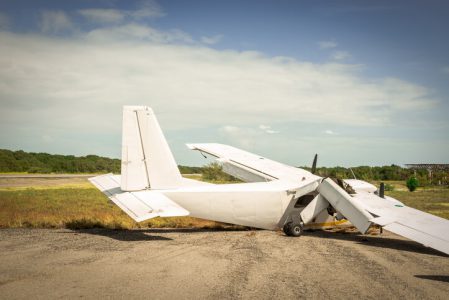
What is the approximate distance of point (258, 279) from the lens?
8.58 meters

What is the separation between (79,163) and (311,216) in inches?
3101

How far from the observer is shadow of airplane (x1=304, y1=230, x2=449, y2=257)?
42.3 ft

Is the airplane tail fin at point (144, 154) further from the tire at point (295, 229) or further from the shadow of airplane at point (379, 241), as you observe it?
the shadow of airplane at point (379, 241)

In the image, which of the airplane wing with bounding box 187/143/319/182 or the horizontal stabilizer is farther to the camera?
the airplane wing with bounding box 187/143/319/182

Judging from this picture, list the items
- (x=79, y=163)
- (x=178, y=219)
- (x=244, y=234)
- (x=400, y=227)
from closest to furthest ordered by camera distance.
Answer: (x=400, y=227), (x=244, y=234), (x=178, y=219), (x=79, y=163)

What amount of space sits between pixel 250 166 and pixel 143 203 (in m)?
7.10

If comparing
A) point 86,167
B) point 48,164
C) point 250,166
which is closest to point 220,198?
point 250,166

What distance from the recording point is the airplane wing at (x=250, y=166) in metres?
17.0

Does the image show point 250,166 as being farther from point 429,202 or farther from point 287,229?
point 429,202

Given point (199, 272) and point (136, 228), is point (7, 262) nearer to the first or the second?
point (199, 272)

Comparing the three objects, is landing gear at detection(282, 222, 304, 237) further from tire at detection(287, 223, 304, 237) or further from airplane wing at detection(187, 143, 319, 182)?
airplane wing at detection(187, 143, 319, 182)

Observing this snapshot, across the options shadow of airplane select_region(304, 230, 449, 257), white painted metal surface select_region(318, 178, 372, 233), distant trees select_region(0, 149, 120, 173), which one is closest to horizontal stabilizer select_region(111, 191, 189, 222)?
white painted metal surface select_region(318, 178, 372, 233)

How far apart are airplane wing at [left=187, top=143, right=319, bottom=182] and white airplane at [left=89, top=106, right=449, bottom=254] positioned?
170cm

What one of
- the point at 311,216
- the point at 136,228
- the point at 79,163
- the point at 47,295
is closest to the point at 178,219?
the point at 136,228
